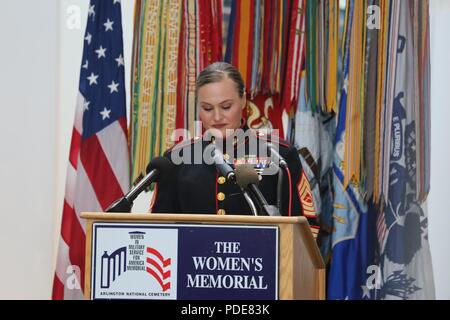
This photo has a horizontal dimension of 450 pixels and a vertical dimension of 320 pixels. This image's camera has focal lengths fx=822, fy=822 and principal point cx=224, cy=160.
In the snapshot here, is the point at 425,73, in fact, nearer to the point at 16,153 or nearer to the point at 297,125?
the point at 297,125

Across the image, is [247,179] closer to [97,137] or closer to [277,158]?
[277,158]

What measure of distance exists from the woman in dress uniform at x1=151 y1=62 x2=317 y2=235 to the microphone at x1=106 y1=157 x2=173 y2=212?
19.9 inches

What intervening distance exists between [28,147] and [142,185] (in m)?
2.39

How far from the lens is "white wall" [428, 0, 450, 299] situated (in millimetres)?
4562

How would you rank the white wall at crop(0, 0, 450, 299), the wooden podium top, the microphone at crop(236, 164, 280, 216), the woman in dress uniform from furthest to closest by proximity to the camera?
the white wall at crop(0, 0, 450, 299)
the woman in dress uniform
the microphone at crop(236, 164, 280, 216)
the wooden podium top

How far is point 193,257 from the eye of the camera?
2.36m

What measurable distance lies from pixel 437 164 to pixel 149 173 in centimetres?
245

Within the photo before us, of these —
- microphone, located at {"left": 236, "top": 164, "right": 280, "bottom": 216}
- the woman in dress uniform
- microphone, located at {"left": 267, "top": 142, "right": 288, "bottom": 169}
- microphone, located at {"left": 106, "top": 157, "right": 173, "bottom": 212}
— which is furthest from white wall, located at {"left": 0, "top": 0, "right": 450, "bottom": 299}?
microphone, located at {"left": 236, "top": 164, "right": 280, "bottom": 216}

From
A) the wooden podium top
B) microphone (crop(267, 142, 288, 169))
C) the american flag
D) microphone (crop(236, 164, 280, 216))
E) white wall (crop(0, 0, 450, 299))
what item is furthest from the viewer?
white wall (crop(0, 0, 450, 299))

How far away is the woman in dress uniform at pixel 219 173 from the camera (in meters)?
3.20

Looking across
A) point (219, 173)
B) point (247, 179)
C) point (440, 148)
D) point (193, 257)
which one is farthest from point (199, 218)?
point (440, 148)

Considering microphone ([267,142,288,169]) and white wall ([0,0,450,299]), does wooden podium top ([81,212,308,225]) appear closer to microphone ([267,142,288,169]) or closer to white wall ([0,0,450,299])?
microphone ([267,142,288,169])

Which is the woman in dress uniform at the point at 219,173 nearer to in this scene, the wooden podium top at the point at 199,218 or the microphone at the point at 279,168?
the microphone at the point at 279,168

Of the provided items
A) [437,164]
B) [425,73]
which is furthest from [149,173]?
[437,164]
